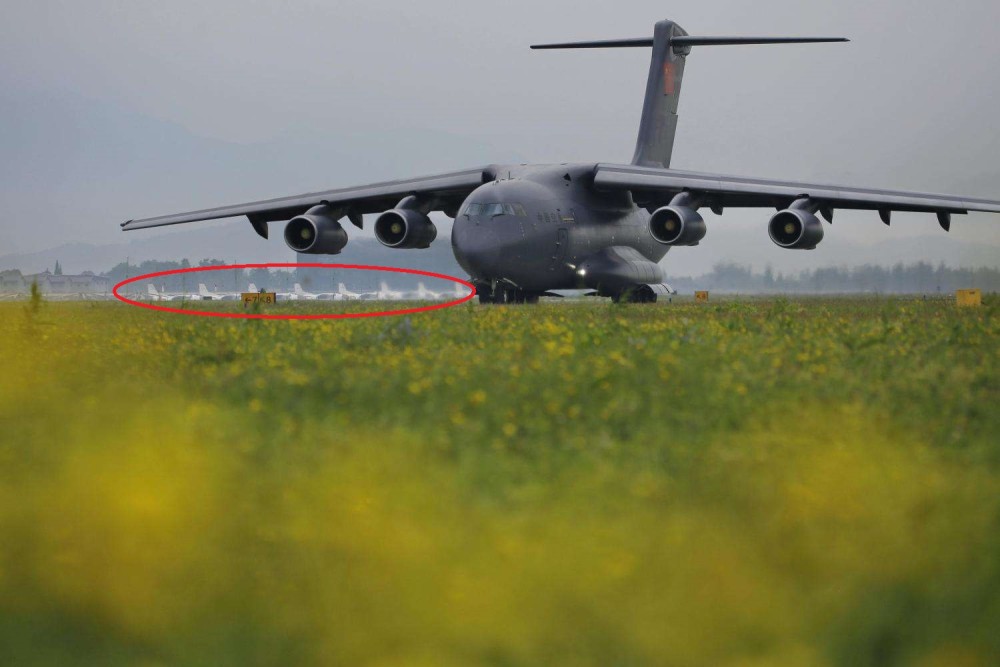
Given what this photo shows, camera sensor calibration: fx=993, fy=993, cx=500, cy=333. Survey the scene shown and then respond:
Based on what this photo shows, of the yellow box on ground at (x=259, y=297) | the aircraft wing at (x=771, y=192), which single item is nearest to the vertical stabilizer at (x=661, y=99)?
the aircraft wing at (x=771, y=192)

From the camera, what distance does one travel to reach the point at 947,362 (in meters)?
7.69

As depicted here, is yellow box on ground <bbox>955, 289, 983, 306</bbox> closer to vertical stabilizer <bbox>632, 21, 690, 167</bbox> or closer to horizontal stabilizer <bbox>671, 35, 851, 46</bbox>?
horizontal stabilizer <bbox>671, 35, 851, 46</bbox>

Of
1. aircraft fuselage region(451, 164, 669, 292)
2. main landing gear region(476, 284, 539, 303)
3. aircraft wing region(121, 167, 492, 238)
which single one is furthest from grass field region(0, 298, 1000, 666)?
aircraft wing region(121, 167, 492, 238)

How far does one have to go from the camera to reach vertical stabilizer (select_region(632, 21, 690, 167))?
28656 millimetres

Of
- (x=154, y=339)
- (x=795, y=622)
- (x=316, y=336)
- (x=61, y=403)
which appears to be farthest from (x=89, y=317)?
(x=795, y=622)

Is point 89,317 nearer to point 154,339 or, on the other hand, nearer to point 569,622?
point 154,339

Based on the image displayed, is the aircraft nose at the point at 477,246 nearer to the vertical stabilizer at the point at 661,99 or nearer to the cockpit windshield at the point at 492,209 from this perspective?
the cockpit windshield at the point at 492,209

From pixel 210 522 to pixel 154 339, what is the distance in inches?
289

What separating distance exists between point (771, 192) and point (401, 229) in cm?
848

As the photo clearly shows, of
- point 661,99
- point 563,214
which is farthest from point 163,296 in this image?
point 661,99

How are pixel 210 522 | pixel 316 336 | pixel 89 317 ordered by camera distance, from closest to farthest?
pixel 210 522, pixel 316 336, pixel 89 317

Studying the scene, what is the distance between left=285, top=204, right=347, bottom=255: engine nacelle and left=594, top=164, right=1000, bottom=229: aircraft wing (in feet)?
20.7

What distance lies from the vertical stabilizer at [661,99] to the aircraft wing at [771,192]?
5302 millimetres

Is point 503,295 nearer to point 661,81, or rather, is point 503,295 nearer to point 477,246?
point 477,246
